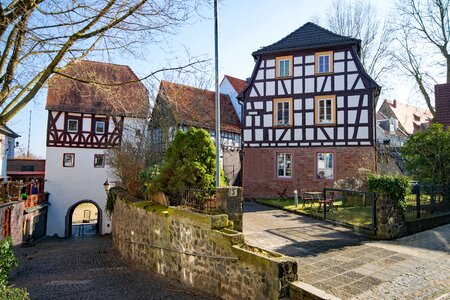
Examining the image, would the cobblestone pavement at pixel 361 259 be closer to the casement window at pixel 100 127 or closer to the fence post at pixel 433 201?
the fence post at pixel 433 201

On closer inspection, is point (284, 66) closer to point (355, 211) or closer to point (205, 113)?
point (205, 113)

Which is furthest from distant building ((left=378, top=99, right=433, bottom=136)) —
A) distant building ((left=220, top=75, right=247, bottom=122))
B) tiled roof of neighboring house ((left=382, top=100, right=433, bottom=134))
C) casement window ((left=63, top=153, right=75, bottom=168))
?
casement window ((left=63, top=153, right=75, bottom=168))

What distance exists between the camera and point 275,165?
60.4ft

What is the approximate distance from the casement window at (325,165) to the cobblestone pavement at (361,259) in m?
7.25

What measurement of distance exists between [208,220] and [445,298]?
4259mm

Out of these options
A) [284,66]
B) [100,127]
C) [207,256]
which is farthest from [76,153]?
[207,256]

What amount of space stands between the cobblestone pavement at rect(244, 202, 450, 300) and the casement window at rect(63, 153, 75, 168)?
54.5 ft

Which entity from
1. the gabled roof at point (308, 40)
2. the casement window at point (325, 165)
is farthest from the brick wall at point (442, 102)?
the casement window at point (325, 165)

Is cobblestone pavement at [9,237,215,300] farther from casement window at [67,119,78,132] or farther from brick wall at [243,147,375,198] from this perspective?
casement window at [67,119,78,132]

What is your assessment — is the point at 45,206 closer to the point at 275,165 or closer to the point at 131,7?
the point at 275,165

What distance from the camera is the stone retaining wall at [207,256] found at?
17.8 ft

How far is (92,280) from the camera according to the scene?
8.96 m

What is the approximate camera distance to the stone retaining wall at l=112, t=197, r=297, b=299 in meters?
5.41

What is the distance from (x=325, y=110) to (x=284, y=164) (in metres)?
3.72
